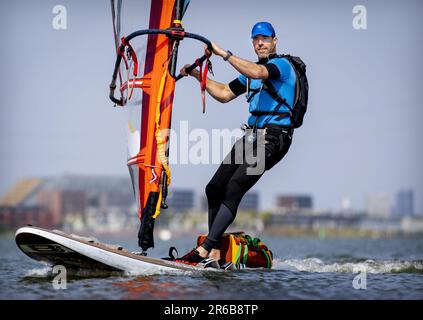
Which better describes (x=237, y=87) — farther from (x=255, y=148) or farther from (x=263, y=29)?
(x=255, y=148)

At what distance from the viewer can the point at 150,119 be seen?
10797 mm

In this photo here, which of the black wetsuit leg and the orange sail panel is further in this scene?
the orange sail panel

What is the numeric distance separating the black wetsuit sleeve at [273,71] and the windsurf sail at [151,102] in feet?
3.85

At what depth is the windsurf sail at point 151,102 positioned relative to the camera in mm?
10453

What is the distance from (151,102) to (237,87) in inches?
54.3

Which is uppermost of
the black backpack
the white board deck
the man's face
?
the man's face

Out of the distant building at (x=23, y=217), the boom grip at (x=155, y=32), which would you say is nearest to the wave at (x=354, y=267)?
the boom grip at (x=155, y=32)

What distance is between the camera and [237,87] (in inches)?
408

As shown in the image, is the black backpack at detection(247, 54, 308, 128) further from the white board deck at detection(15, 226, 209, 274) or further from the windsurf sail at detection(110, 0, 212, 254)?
the white board deck at detection(15, 226, 209, 274)

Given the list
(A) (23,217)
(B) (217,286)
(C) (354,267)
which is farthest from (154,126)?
(A) (23,217)

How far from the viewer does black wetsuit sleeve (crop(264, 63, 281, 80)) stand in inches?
362

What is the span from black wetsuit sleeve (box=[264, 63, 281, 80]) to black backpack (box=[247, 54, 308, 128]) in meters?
0.21

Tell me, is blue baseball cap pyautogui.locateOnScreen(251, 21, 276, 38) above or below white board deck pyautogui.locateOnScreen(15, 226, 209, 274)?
above

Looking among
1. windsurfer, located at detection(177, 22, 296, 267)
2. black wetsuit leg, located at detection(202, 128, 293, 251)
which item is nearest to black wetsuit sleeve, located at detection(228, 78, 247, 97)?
windsurfer, located at detection(177, 22, 296, 267)
